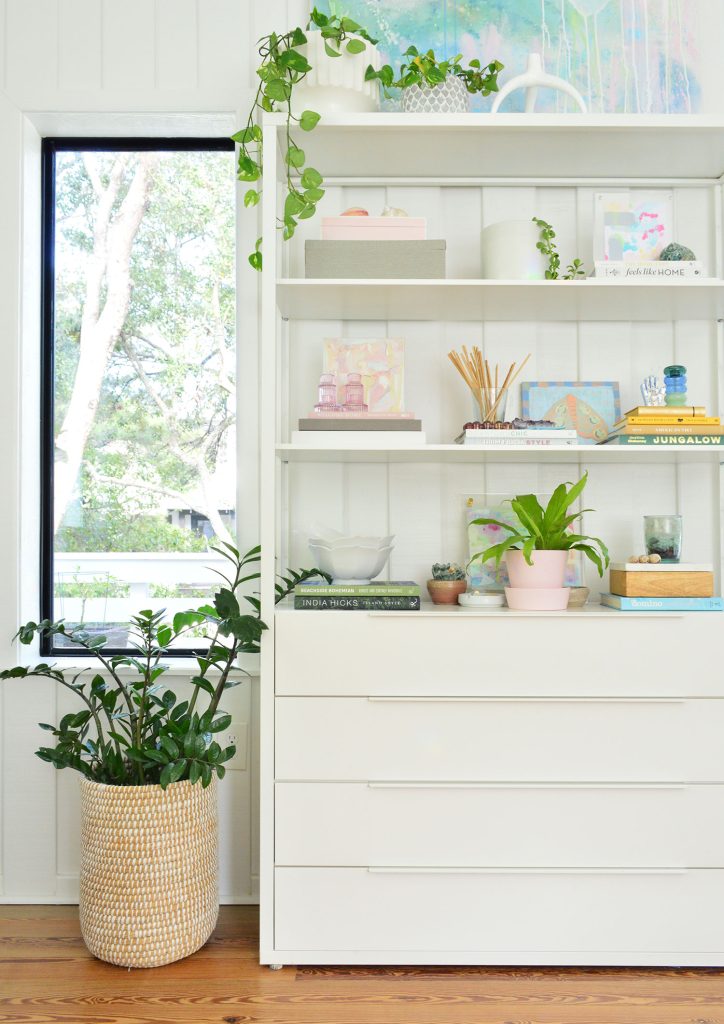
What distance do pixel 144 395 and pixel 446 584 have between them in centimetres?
103

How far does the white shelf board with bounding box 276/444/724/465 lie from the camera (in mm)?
1802

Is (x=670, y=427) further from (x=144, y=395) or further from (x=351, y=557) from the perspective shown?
(x=144, y=395)

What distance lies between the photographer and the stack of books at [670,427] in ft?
6.04

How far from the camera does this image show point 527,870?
5.72ft

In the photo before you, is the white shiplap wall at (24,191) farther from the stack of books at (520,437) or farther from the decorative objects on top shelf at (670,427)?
the decorative objects on top shelf at (670,427)

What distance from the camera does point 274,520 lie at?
1.77m

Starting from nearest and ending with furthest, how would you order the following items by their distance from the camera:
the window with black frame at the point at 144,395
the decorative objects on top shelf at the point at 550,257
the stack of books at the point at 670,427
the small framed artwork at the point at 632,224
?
the stack of books at the point at 670,427 → the decorative objects on top shelf at the point at 550,257 → the small framed artwork at the point at 632,224 → the window with black frame at the point at 144,395

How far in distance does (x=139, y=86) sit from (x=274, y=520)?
126 cm

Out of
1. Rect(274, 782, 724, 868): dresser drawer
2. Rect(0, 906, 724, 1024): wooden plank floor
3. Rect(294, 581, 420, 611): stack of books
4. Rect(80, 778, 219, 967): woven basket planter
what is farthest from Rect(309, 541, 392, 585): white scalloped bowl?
Rect(0, 906, 724, 1024): wooden plank floor

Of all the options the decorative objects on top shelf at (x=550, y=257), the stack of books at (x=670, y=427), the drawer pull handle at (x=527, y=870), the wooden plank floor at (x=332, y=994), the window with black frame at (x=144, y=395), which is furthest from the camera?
the window with black frame at (x=144, y=395)

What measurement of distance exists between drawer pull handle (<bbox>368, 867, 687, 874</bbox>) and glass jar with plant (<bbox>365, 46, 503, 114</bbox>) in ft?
5.48

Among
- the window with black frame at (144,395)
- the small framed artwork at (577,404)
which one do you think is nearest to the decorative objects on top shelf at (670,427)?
the small framed artwork at (577,404)

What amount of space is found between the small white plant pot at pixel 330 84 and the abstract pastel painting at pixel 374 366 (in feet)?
1.76

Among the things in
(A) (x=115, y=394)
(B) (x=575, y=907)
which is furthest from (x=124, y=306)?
(B) (x=575, y=907)
